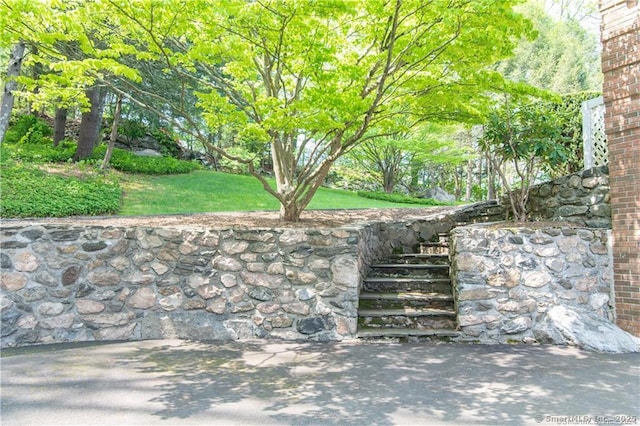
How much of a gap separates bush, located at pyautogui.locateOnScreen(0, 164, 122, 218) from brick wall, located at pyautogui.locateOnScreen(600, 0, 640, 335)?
7.43m

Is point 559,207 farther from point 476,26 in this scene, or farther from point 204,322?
point 204,322

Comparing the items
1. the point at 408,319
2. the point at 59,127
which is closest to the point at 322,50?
the point at 408,319

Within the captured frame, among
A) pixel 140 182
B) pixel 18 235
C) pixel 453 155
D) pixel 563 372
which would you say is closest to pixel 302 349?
pixel 563 372

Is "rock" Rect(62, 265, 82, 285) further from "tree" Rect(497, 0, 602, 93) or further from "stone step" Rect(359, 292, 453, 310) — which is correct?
"tree" Rect(497, 0, 602, 93)

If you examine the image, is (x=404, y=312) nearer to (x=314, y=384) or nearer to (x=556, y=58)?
(x=314, y=384)

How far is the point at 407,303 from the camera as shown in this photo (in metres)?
5.13

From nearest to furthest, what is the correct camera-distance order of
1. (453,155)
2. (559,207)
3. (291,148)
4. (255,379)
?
(255,379) → (559,207) → (291,148) → (453,155)

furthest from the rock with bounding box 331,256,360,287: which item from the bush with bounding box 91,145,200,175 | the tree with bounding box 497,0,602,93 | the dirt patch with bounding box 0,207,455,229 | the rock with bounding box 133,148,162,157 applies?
the tree with bounding box 497,0,602,93

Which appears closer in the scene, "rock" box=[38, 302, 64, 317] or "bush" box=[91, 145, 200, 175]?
"rock" box=[38, 302, 64, 317]

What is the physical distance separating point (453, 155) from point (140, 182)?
10439mm

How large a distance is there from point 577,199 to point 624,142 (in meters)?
1.19

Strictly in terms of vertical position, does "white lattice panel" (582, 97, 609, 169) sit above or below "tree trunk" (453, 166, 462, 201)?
below

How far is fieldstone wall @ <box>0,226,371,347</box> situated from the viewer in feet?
14.9

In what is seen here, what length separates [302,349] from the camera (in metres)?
4.29
